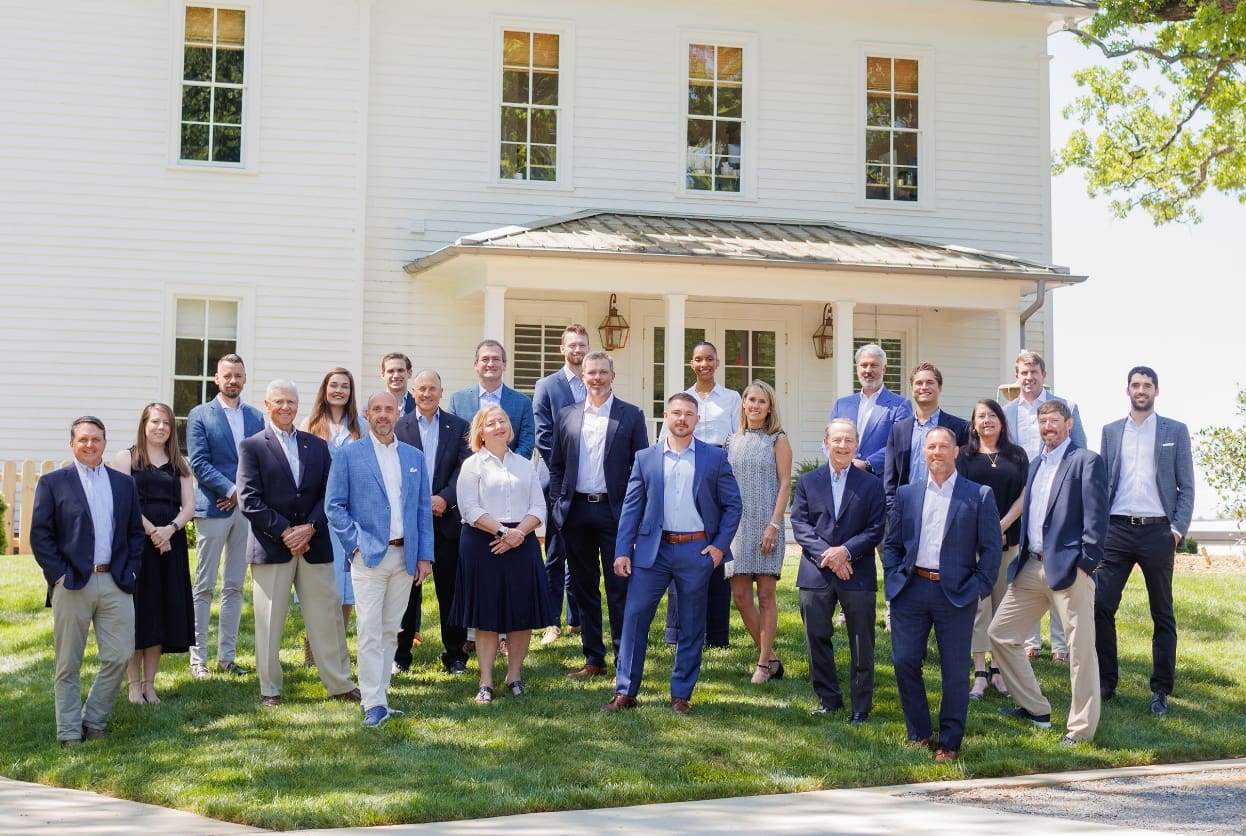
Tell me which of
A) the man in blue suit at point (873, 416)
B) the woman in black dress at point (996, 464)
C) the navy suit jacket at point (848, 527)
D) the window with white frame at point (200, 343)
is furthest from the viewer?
the window with white frame at point (200, 343)

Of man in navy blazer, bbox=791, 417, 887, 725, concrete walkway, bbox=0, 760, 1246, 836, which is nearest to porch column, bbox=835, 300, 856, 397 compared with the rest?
man in navy blazer, bbox=791, 417, 887, 725

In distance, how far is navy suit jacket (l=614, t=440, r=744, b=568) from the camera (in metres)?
8.85

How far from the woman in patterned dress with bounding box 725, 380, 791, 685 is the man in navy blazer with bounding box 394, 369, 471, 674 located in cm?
188

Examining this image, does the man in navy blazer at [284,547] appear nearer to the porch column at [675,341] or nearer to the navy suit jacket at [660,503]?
the navy suit jacket at [660,503]

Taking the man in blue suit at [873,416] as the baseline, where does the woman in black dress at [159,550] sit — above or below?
below

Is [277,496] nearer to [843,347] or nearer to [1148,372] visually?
[1148,372]

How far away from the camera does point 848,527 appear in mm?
8883

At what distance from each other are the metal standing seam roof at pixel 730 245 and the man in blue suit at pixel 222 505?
6.08 meters

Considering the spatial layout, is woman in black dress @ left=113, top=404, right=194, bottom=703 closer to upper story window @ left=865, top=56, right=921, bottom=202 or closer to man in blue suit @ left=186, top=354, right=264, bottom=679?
man in blue suit @ left=186, top=354, right=264, bottom=679

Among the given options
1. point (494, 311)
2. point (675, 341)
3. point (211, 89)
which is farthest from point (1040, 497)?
point (211, 89)

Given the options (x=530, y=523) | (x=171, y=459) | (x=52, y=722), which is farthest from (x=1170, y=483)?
(x=52, y=722)

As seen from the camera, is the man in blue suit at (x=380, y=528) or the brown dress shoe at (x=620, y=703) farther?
the brown dress shoe at (x=620, y=703)

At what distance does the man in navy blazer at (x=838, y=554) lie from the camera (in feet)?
28.9

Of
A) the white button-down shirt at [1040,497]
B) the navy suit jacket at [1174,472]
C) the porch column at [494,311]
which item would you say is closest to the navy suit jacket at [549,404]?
the white button-down shirt at [1040,497]
